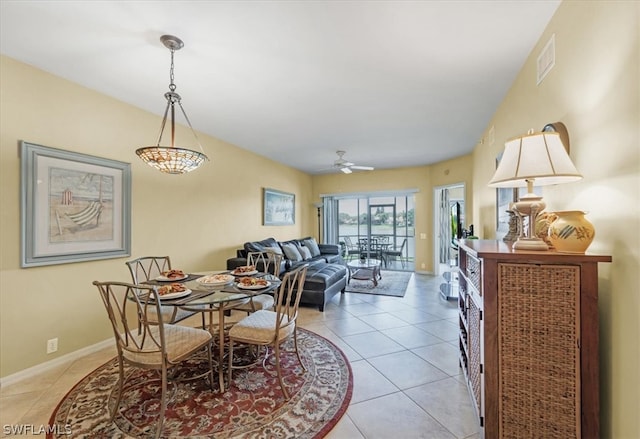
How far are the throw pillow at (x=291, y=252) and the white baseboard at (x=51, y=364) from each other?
9.80 feet

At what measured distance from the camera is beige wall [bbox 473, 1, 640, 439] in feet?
3.92

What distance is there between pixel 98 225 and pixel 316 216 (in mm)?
5891

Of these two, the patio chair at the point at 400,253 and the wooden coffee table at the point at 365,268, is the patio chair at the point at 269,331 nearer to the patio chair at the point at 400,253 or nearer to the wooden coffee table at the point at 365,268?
the wooden coffee table at the point at 365,268

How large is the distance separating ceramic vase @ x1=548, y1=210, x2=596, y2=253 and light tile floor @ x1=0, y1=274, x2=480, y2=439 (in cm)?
133

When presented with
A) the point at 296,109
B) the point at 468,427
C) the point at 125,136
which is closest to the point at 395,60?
the point at 296,109

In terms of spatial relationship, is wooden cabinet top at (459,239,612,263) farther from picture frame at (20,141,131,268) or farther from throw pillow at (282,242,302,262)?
throw pillow at (282,242,302,262)

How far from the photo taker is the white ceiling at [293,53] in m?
1.88

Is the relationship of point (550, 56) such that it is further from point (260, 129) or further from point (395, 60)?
point (260, 129)

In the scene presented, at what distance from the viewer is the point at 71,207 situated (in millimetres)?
2773

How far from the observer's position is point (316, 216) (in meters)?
8.42

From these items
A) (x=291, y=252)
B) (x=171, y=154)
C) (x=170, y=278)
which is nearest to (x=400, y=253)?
(x=291, y=252)

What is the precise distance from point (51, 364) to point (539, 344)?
3.93 meters

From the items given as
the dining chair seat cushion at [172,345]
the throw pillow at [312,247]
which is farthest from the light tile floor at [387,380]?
the throw pillow at [312,247]

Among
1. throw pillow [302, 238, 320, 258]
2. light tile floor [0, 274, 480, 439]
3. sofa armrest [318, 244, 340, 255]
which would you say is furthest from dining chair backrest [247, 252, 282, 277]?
sofa armrest [318, 244, 340, 255]
